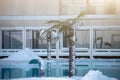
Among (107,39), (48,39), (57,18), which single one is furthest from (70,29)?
(107,39)

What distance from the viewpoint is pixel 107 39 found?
9.78 m

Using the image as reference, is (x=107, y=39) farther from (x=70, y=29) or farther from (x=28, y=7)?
(x=28, y=7)

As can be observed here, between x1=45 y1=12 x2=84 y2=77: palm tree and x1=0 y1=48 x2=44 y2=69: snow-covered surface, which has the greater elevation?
x1=45 y1=12 x2=84 y2=77: palm tree

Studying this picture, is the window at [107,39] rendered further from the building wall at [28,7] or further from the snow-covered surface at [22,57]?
the snow-covered surface at [22,57]

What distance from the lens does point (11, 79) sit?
9250 millimetres

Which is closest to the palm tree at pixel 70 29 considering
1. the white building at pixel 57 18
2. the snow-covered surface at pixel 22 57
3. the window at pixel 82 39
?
the white building at pixel 57 18

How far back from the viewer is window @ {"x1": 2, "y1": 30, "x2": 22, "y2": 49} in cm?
967

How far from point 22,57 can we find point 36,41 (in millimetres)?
547

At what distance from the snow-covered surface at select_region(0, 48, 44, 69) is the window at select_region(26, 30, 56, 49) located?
16 cm

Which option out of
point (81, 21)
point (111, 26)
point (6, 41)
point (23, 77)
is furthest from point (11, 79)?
→ point (111, 26)

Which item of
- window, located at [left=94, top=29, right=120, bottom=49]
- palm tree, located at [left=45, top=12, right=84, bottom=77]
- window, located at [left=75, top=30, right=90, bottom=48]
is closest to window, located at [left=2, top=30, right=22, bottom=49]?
palm tree, located at [left=45, top=12, right=84, bottom=77]

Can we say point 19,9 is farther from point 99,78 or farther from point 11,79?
point 99,78

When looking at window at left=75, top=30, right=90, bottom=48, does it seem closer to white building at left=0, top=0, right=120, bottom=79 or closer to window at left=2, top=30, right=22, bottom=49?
white building at left=0, top=0, right=120, bottom=79

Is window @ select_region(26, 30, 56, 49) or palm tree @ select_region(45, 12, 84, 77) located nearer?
palm tree @ select_region(45, 12, 84, 77)
